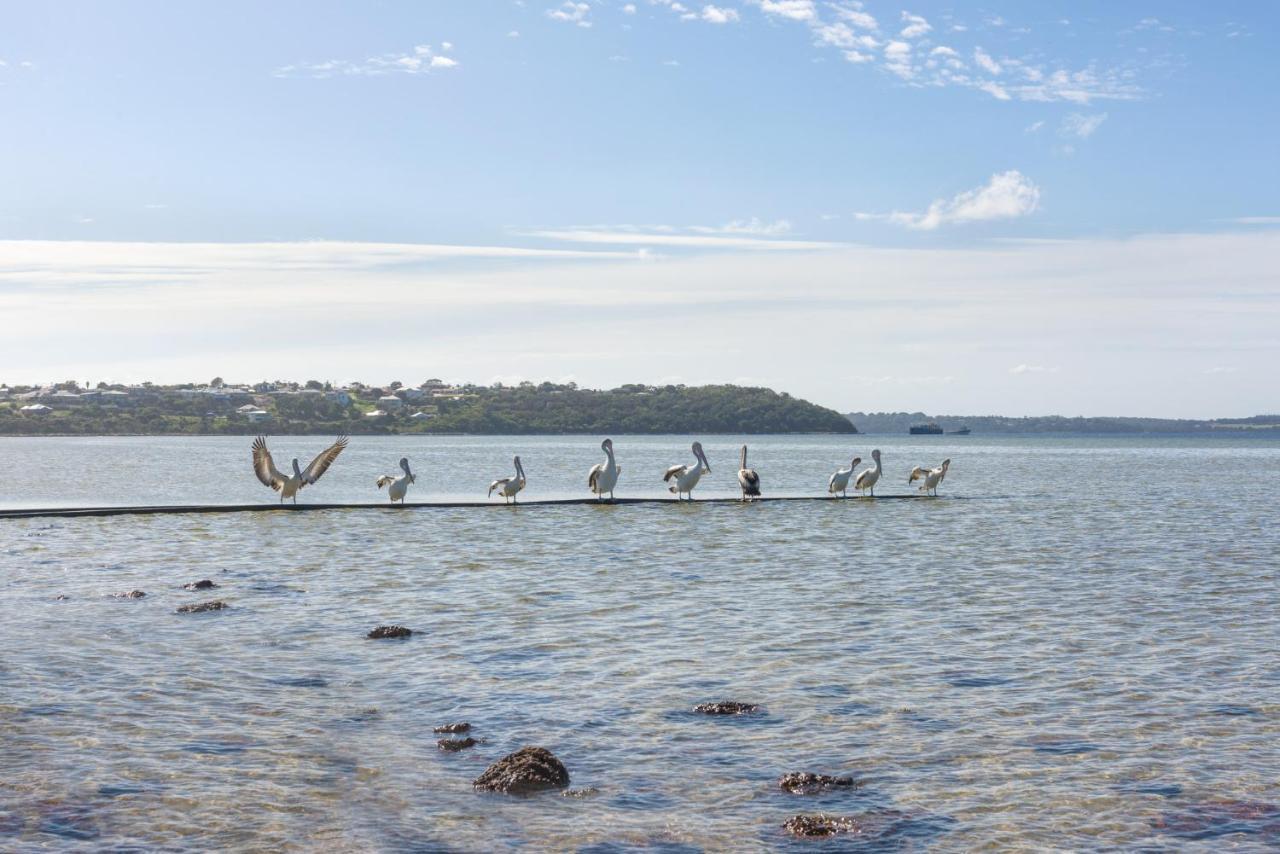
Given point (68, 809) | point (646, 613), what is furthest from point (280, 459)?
point (68, 809)

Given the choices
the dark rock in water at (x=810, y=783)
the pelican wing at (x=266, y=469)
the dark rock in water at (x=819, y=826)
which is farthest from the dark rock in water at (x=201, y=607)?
the pelican wing at (x=266, y=469)

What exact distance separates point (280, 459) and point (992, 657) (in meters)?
110

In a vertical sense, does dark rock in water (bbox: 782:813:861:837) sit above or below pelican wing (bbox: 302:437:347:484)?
below

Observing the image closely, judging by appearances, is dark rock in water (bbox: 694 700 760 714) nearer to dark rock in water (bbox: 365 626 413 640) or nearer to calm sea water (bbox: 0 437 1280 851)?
calm sea water (bbox: 0 437 1280 851)

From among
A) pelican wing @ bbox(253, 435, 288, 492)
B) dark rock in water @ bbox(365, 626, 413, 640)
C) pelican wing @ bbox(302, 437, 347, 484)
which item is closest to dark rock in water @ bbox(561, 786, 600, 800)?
dark rock in water @ bbox(365, 626, 413, 640)

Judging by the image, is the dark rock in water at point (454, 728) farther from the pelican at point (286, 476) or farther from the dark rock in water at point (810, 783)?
the pelican at point (286, 476)

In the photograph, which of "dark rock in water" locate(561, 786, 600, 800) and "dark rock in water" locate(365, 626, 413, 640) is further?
"dark rock in water" locate(365, 626, 413, 640)

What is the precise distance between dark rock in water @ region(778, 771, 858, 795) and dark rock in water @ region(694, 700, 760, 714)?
8.64 ft

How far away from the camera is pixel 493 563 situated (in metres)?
29.2

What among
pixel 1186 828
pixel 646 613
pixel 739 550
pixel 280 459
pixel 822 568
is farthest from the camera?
pixel 280 459

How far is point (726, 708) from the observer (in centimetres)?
1425

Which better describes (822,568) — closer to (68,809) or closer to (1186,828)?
(1186,828)

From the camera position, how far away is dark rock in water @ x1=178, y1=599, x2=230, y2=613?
21.4 m

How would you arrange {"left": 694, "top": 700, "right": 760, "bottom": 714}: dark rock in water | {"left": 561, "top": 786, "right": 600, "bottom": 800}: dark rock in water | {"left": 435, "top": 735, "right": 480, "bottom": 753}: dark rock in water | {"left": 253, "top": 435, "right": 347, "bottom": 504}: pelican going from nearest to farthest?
{"left": 561, "top": 786, "right": 600, "bottom": 800}: dark rock in water < {"left": 435, "top": 735, "right": 480, "bottom": 753}: dark rock in water < {"left": 694, "top": 700, "right": 760, "bottom": 714}: dark rock in water < {"left": 253, "top": 435, "right": 347, "bottom": 504}: pelican
